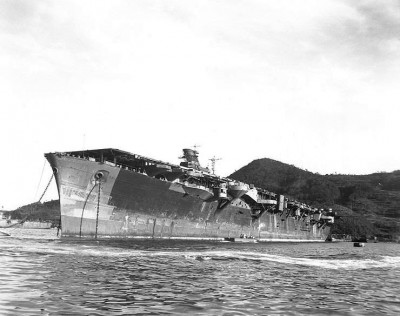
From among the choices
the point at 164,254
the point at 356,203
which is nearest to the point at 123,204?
the point at 164,254

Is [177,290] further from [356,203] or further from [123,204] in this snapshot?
[356,203]

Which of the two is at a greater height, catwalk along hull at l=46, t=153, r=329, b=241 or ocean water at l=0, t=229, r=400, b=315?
catwalk along hull at l=46, t=153, r=329, b=241

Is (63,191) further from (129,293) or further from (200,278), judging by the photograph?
(129,293)

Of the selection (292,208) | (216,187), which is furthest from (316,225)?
(216,187)

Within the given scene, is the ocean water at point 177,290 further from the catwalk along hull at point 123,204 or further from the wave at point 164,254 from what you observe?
the catwalk along hull at point 123,204

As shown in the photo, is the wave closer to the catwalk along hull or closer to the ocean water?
the ocean water

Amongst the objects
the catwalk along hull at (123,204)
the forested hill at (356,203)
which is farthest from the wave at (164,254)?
the forested hill at (356,203)

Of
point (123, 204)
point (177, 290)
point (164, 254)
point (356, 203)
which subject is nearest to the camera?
point (177, 290)

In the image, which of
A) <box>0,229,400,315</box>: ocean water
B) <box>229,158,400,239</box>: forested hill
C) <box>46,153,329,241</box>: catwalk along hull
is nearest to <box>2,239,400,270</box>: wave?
<box>0,229,400,315</box>: ocean water
